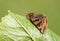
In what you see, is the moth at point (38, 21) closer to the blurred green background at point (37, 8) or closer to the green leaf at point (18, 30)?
the green leaf at point (18, 30)

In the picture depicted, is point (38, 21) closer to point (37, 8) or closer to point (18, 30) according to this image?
point (18, 30)

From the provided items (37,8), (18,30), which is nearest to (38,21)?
(18,30)

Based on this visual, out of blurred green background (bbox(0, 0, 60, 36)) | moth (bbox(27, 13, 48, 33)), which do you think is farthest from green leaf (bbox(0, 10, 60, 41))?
blurred green background (bbox(0, 0, 60, 36))

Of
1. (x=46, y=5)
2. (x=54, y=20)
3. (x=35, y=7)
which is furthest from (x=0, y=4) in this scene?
(x=54, y=20)

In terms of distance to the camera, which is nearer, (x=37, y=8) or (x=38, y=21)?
(x=38, y=21)

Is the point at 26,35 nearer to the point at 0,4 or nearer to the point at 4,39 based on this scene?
the point at 4,39

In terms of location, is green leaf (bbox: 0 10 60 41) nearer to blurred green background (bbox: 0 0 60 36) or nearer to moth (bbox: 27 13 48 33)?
moth (bbox: 27 13 48 33)
